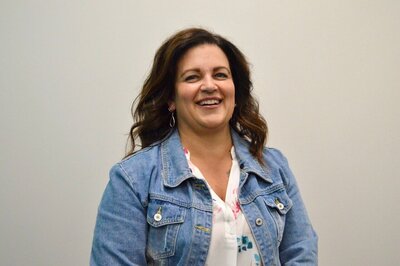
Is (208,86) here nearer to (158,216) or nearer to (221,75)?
(221,75)

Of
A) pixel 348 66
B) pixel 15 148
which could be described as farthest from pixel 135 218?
pixel 348 66

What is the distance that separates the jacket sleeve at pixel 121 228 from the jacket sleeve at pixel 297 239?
43 centimetres

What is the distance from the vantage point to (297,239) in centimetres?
113

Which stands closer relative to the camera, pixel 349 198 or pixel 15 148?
pixel 15 148

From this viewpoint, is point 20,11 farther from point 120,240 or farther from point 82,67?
point 120,240

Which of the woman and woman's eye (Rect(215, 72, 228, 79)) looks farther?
woman's eye (Rect(215, 72, 228, 79))

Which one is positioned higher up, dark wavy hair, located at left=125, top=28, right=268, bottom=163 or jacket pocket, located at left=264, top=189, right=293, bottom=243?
dark wavy hair, located at left=125, top=28, right=268, bottom=163

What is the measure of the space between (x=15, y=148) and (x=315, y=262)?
1155mm

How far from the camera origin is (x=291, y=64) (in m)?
1.58

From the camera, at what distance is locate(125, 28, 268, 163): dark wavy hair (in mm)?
1122

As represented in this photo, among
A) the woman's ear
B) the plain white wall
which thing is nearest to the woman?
the woman's ear

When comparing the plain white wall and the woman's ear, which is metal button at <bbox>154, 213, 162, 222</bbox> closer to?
the woman's ear

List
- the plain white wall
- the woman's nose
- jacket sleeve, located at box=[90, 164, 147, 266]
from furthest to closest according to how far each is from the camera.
→ the plain white wall
the woman's nose
jacket sleeve, located at box=[90, 164, 147, 266]

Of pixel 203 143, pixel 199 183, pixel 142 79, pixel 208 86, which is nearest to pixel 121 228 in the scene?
pixel 199 183
